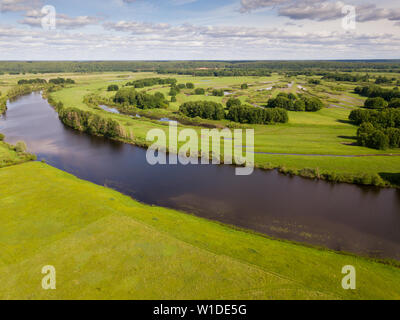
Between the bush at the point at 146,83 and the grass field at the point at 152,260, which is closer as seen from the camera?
the grass field at the point at 152,260

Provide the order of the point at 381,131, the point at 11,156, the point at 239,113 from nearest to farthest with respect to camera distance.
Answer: the point at 11,156, the point at 381,131, the point at 239,113

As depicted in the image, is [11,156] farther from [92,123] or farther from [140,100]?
[140,100]

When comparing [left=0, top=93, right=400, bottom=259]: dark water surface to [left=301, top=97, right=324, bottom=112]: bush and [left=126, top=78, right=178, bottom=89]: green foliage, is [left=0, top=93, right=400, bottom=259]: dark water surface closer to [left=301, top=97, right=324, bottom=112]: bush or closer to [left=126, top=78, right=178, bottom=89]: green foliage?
[left=301, top=97, right=324, bottom=112]: bush

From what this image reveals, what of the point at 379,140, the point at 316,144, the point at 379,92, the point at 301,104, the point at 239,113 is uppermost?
the point at 379,92

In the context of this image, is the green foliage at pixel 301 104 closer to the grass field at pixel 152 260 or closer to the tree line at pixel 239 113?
the tree line at pixel 239 113

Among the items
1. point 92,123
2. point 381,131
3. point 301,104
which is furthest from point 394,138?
point 92,123

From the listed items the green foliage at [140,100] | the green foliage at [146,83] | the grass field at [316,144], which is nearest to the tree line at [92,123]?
the grass field at [316,144]

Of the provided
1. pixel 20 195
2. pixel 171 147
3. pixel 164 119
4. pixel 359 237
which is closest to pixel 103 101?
pixel 164 119
